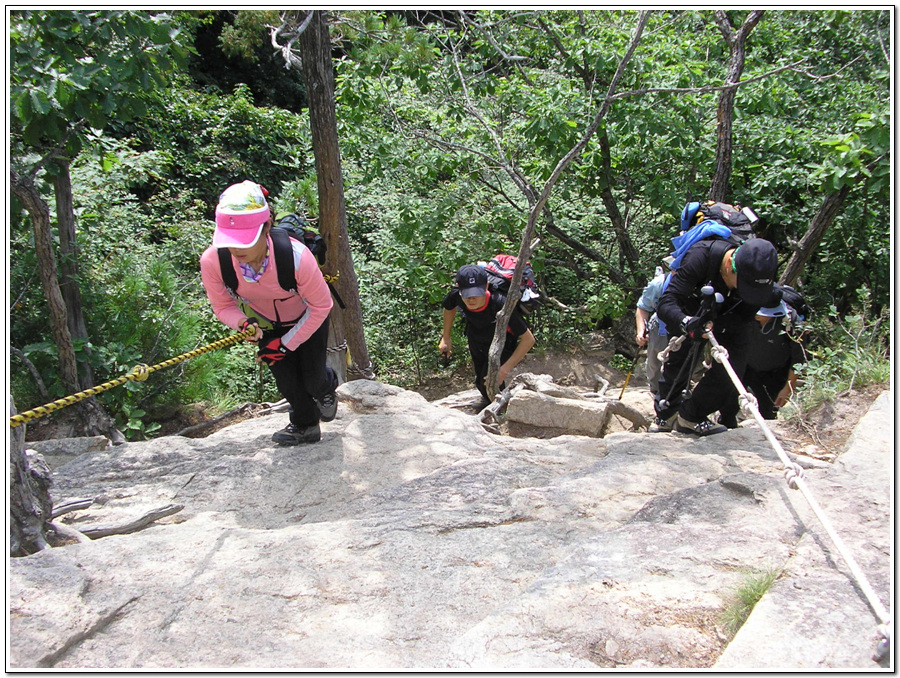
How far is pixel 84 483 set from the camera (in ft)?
13.9

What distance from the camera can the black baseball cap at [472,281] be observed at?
6.29 metres

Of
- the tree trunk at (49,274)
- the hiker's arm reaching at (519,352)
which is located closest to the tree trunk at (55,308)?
the tree trunk at (49,274)

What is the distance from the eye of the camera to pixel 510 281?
664 cm

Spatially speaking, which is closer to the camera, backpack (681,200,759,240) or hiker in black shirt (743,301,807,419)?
backpack (681,200,759,240)

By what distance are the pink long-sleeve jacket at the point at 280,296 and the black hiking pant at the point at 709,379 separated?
265 cm

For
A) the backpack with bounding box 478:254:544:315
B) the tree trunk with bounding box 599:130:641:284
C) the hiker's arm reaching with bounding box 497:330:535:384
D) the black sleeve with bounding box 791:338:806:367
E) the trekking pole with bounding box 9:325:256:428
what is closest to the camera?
the trekking pole with bounding box 9:325:256:428

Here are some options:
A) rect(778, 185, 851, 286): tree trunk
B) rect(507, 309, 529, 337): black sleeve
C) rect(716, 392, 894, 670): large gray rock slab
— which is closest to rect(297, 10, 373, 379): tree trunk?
rect(507, 309, 529, 337): black sleeve

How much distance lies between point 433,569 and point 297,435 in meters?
2.42

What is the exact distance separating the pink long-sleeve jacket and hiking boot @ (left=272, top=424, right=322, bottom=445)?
0.83 meters

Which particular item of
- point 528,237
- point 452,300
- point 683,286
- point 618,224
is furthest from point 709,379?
point 618,224

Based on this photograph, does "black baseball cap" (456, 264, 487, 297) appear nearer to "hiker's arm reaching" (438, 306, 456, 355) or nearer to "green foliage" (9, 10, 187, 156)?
"hiker's arm reaching" (438, 306, 456, 355)

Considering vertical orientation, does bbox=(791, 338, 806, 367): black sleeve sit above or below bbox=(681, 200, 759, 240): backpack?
below

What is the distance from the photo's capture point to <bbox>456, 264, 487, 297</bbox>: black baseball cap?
6285 mm

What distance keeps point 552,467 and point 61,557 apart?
2.79 metres
